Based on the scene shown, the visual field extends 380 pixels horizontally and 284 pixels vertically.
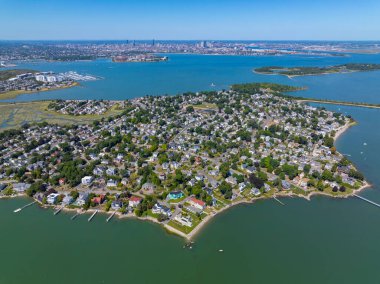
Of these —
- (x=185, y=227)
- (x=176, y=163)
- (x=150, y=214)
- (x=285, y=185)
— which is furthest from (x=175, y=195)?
(x=285, y=185)

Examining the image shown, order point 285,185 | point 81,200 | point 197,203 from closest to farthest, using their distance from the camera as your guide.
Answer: point 197,203 < point 81,200 < point 285,185

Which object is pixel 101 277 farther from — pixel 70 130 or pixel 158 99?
pixel 158 99

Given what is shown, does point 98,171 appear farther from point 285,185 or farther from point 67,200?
point 285,185

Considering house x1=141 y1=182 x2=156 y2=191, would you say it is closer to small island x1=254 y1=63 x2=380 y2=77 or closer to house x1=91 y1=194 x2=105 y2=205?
house x1=91 y1=194 x2=105 y2=205

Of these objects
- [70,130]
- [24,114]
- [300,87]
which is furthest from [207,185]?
[300,87]

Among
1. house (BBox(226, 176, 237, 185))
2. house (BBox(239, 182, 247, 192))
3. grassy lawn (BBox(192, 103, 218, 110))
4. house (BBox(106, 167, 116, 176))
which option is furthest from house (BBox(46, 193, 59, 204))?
grassy lawn (BBox(192, 103, 218, 110))
